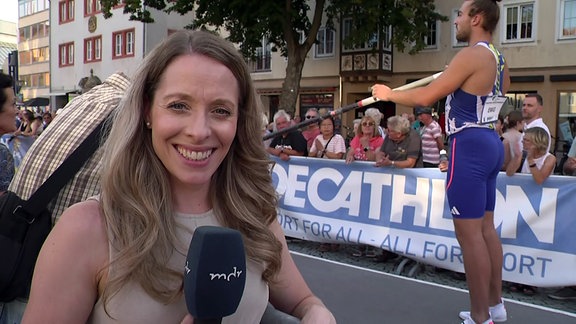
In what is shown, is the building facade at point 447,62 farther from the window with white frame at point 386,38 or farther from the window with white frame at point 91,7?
the window with white frame at point 91,7

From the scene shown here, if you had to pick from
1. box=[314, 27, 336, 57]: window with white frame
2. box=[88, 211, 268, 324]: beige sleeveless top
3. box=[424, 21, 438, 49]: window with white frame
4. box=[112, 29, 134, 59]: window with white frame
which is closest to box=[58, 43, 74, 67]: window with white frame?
box=[112, 29, 134, 59]: window with white frame

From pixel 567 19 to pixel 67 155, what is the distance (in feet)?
71.9

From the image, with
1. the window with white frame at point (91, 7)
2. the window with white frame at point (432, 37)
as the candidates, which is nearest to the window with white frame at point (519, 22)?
the window with white frame at point (432, 37)

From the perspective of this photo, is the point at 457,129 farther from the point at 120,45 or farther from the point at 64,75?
the point at 64,75

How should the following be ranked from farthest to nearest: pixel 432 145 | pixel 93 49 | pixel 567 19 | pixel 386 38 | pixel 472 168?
pixel 93 49 < pixel 386 38 < pixel 567 19 < pixel 432 145 < pixel 472 168

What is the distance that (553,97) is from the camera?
20.3m

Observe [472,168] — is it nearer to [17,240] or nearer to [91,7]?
[17,240]

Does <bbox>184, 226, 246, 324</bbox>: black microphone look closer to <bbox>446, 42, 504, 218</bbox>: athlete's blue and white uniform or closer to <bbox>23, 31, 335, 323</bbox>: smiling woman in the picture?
<bbox>23, 31, 335, 323</bbox>: smiling woman

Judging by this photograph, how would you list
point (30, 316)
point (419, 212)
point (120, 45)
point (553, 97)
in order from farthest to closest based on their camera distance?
point (120, 45) → point (553, 97) → point (419, 212) → point (30, 316)

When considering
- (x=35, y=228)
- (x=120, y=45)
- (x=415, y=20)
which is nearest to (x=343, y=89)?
(x=415, y=20)

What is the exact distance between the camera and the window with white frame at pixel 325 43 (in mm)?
26584

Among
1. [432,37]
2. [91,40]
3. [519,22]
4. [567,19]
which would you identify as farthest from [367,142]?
[91,40]

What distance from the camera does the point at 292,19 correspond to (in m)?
21.8

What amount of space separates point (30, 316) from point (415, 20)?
70.3 ft
